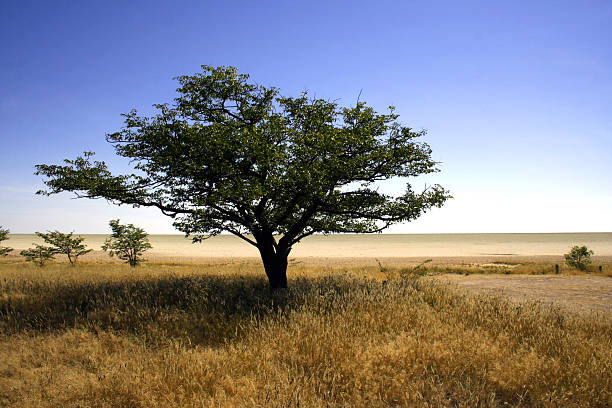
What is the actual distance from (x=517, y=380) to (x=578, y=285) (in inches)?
820

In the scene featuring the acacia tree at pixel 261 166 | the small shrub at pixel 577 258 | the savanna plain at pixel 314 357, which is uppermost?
the acacia tree at pixel 261 166

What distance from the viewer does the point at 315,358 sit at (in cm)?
556

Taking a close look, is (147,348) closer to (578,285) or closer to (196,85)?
(196,85)

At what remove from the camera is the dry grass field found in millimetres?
4684

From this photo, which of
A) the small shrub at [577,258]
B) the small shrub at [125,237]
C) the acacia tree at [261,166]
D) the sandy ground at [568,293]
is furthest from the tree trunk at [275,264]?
the small shrub at [577,258]

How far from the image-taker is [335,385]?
15.9 ft

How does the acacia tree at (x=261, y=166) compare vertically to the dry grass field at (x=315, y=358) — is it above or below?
above

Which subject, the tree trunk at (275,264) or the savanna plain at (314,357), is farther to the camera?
the tree trunk at (275,264)

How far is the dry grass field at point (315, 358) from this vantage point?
15.4 feet

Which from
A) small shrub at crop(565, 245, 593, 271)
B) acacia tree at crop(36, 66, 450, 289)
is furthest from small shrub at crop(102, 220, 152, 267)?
small shrub at crop(565, 245, 593, 271)

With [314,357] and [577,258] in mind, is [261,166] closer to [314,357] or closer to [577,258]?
[314,357]

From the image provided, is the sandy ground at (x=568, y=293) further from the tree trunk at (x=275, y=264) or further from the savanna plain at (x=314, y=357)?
the tree trunk at (x=275, y=264)

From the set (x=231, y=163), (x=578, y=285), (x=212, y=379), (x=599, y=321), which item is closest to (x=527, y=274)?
(x=578, y=285)

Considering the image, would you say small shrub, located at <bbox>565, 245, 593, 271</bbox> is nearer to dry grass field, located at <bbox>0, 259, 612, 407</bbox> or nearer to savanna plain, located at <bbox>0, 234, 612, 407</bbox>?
dry grass field, located at <bbox>0, 259, 612, 407</bbox>
